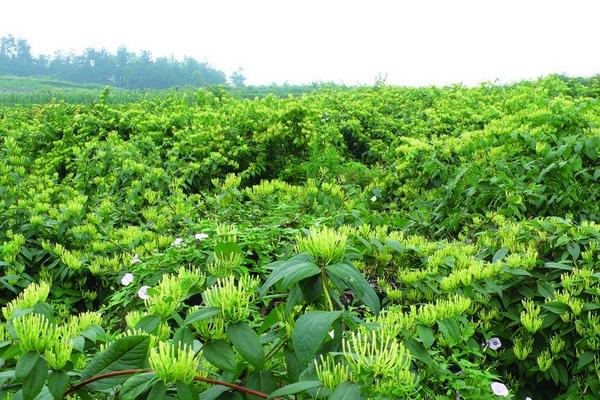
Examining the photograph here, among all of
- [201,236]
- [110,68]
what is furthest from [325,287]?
[110,68]

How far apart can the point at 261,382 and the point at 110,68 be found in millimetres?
52942

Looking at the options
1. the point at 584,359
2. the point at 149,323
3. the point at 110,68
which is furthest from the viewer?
the point at 110,68

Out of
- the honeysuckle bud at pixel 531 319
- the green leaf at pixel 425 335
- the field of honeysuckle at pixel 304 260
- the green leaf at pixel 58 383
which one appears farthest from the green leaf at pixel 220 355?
the honeysuckle bud at pixel 531 319

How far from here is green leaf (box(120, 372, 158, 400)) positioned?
752mm

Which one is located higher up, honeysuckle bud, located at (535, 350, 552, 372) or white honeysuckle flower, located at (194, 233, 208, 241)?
white honeysuckle flower, located at (194, 233, 208, 241)

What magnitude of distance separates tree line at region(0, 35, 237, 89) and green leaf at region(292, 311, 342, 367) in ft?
152

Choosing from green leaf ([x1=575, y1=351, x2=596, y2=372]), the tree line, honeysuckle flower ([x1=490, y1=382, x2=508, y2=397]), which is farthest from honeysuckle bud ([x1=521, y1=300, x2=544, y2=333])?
the tree line

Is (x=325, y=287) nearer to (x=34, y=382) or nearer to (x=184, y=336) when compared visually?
(x=184, y=336)

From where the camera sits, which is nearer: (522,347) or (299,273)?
(299,273)

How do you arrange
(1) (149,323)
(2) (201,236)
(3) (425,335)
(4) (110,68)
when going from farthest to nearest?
1. (4) (110,68)
2. (2) (201,236)
3. (3) (425,335)
4. (1) (149,323)

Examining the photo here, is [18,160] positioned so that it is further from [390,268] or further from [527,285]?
[527,285]

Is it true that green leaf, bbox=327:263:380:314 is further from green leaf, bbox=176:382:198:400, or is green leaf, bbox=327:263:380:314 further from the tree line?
the tree line

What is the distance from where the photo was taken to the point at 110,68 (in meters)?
49.3

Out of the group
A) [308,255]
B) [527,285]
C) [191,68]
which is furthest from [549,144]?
[191,68]
